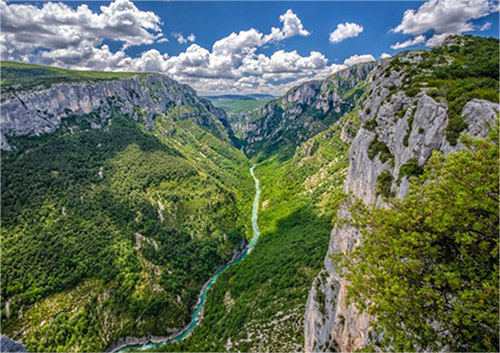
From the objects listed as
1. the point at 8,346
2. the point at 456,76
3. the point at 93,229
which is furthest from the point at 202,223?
the point at 456,76

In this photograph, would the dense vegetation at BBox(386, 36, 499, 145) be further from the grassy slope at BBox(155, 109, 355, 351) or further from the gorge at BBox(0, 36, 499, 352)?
the grassy slope at BBox(155, 109, 355, 351)

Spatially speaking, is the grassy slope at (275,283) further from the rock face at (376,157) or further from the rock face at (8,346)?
the rock face at (8,346)

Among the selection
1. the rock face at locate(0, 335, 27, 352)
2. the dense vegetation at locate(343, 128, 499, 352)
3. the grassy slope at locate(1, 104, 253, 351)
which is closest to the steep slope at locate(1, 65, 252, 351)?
the grassy slope at locate(1, 104, 253, 351)

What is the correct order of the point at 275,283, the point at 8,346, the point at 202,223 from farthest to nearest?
the point at 202,223 → the point at 275,283 → the point at 8,346

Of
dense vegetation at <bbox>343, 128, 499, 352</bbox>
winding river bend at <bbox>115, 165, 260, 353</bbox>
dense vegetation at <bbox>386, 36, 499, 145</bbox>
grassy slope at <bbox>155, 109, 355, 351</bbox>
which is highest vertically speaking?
dense vegetation at <bbox>386, 36, 499, 145</bbox>

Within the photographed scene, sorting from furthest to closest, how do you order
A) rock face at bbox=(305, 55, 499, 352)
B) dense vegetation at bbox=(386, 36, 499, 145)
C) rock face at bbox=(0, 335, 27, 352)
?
rock face at bbox=(0, 335, 27, 352), rock face at bbox=(305, 55, 499, 352), dense vegetation at bbox=(386, 36, 499, 145)

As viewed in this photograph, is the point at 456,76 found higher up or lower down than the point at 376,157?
higher up

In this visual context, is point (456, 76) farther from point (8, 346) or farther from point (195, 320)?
point (195, 320)
